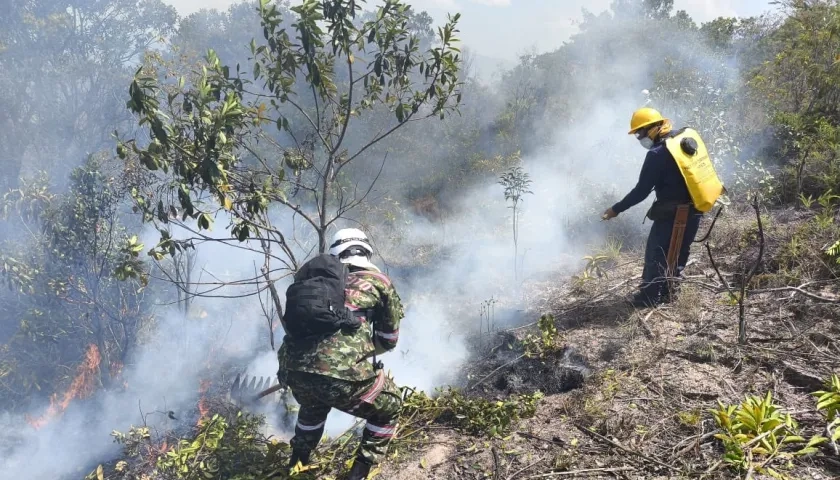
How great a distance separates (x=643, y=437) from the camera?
2.73 m

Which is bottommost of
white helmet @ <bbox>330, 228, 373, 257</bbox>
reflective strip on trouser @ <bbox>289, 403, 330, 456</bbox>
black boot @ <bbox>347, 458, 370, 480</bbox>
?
black boot @ <bbox>347, 458, 370, 480</bbox>

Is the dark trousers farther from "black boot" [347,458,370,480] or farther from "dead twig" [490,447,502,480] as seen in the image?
"black boot" [347,458,370,480]

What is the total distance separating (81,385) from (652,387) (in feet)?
32.9

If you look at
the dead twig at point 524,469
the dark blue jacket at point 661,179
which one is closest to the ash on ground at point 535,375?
the dead twig at point 524,469

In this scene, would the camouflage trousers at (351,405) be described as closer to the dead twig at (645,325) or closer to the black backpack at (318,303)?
the black backpack at (318,303)

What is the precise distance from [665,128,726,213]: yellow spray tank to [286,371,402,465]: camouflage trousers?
9.13 feet

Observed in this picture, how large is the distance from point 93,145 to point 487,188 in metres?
12.5

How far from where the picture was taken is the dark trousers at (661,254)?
4.34m

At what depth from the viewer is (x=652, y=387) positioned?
3.20 meters

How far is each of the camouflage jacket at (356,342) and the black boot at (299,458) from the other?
1.57ft

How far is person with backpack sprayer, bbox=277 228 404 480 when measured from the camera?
273cm

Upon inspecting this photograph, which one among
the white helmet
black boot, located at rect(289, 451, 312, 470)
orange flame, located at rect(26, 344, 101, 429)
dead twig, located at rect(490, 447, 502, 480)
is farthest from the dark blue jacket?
orange flame, located at rect(26, 344, 101, 429)

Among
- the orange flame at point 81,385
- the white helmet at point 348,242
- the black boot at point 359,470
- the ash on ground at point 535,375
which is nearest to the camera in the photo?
the black boot at point 359,470

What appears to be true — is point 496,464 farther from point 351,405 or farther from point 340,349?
point 340,349
